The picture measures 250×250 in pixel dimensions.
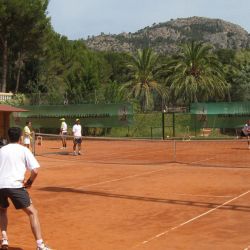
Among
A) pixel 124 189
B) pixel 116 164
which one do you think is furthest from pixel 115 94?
pixel 124 189

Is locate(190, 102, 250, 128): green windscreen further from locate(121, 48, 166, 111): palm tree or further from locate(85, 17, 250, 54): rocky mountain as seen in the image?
locate(85, 17, 250, 54): rocky mountain

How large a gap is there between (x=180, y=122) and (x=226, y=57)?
4002 centimetres

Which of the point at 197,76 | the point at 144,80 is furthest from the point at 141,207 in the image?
the point at 144,80

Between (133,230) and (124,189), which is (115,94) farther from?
(133,230)

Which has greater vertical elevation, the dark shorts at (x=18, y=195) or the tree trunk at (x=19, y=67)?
the tree trunk at (x=19, y=67)

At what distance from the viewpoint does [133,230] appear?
812 cm

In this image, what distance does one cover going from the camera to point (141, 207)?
33.1ft

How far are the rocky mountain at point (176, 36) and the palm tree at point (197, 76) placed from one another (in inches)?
3567

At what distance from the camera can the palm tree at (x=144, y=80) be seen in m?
56.9

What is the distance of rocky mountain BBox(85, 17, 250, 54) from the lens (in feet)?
507

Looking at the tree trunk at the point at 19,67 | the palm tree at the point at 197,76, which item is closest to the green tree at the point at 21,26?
the tree trunk at the point at 19,67

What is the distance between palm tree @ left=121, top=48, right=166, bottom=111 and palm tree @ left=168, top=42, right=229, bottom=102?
251cm

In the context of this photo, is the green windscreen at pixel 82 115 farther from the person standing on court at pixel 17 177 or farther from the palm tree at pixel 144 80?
the person standing on court at pixel 17 177

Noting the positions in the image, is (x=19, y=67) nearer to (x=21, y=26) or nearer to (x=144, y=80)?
(x=21, y=26)
